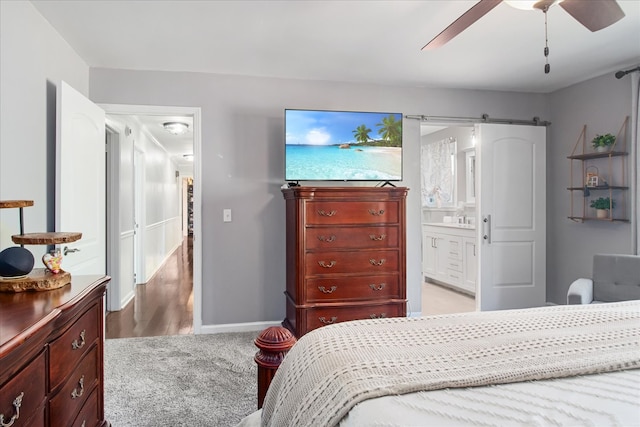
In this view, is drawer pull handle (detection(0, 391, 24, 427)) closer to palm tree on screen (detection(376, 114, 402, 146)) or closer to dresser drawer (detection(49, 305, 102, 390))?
dresser drawer (detection(49, 305, 102, 390))

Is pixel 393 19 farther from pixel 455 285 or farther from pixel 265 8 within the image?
pixel 455 285

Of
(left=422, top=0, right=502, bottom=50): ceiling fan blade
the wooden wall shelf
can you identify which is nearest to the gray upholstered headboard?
the wooden wall shelf

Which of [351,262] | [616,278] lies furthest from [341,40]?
[616,278]

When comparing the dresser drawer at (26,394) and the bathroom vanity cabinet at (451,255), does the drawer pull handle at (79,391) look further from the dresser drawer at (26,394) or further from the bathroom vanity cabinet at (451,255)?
the bathroom vanity cabinet at (451,255)

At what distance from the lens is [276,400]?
1156mm

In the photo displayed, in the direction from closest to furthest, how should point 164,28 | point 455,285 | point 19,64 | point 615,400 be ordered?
point 615,400
point 19,64
point 164,28
point 455,285

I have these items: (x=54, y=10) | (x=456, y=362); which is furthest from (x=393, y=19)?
(x=456, y=362)

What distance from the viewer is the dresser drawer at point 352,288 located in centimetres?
305

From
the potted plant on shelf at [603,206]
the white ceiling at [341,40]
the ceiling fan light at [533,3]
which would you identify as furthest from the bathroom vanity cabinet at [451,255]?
the ceiling fan light at [533,3]

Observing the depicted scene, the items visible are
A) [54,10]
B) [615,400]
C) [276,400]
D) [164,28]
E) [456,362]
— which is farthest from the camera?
[164,28]

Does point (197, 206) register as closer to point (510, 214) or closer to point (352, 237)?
point (352, 237)

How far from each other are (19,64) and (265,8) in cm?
139

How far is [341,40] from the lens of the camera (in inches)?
110

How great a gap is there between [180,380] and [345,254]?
1.45 metres
